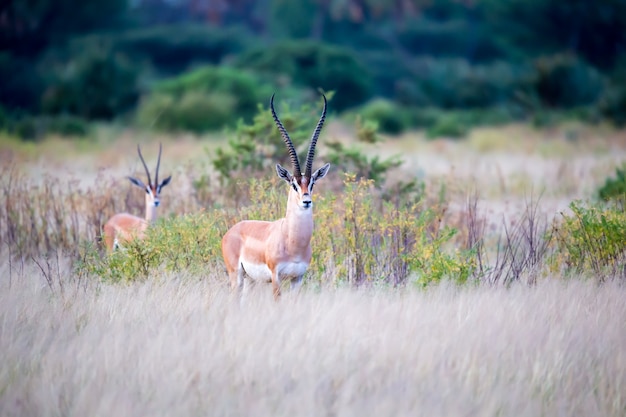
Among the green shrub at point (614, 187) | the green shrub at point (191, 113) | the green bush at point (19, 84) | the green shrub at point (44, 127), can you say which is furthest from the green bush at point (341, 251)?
the green bush at point (19, 84)

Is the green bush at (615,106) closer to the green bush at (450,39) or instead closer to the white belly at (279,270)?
the green bush at (450,39)

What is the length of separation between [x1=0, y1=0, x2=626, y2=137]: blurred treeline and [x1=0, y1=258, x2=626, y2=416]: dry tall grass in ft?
62.4

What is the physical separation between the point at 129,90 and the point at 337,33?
20173mm

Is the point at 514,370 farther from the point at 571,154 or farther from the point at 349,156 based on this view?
the point at 571,154

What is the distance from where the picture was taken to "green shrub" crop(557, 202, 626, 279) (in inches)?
338

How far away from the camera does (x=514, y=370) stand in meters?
5.80

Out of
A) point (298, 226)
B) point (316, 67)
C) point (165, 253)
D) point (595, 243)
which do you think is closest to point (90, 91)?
point (316, 67)

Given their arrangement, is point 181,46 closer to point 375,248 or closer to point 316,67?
point 316,67

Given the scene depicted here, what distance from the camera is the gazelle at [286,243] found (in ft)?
23.7

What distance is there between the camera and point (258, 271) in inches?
296

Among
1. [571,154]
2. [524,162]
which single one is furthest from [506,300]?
[571,154]

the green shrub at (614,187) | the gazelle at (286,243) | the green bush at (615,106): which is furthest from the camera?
the green bush at (615,106)

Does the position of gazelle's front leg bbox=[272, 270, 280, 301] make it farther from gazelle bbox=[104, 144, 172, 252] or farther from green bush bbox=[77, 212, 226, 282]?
gazelle bbox=[104, 144, 172, 252]

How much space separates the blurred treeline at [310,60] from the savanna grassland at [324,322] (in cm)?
1750
